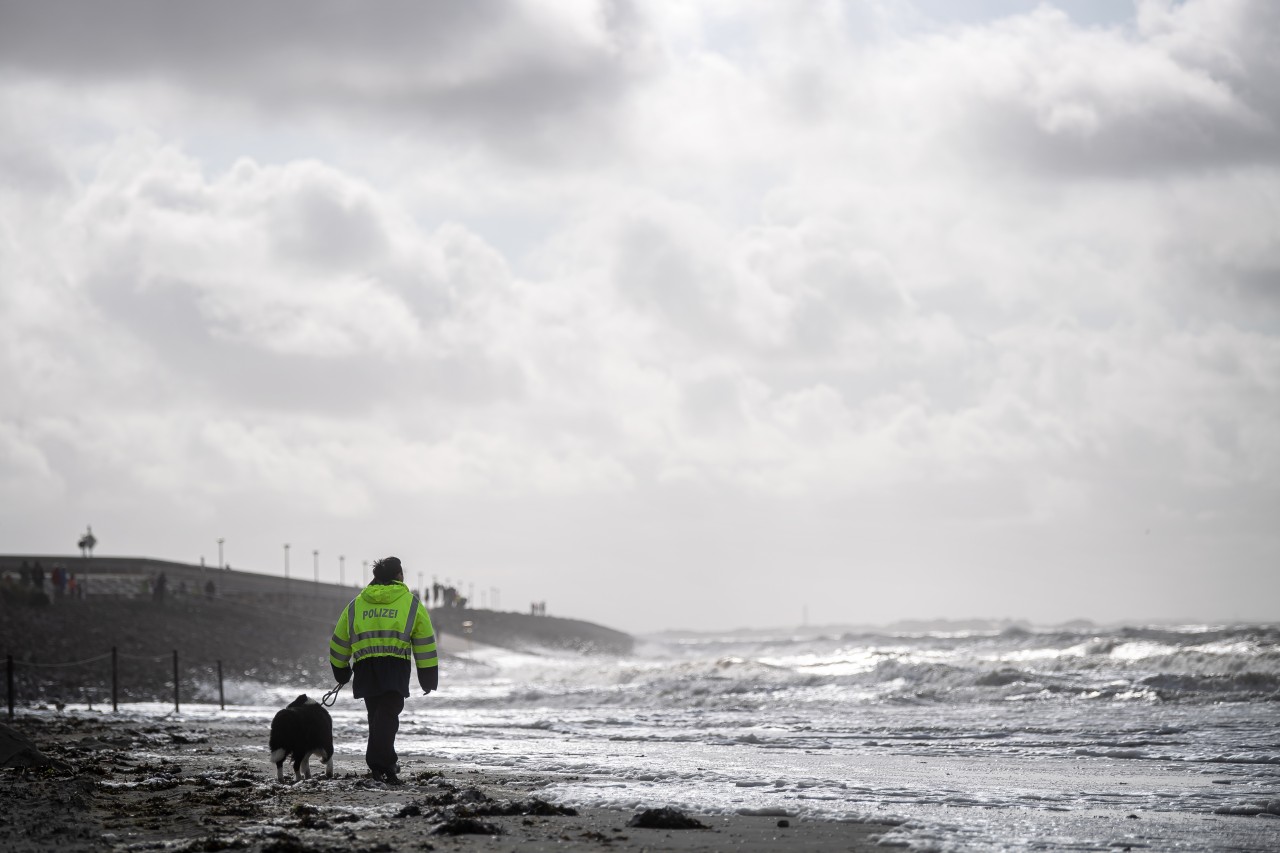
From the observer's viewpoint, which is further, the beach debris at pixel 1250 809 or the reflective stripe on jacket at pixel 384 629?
the reflective stripe on jacket at pixel 384 629

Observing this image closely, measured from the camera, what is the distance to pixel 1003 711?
58.3ft

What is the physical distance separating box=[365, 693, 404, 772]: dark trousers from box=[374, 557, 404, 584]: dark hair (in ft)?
2.92

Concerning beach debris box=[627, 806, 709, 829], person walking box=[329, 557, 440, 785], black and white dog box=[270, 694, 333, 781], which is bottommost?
beach debris box=[627, 806, 709, 829]

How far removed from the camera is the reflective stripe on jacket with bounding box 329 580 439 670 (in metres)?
9.98

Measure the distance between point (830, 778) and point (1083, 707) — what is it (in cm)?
987

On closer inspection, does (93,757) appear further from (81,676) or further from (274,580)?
(274,580)

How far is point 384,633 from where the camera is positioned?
9.98 metres

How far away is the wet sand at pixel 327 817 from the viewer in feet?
21.8

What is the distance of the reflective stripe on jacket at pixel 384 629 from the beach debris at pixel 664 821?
305 cm

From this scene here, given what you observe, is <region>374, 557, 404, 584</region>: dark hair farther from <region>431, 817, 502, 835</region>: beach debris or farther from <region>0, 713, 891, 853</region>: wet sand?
<region>431, 817, 502, 835</region>: beach debris

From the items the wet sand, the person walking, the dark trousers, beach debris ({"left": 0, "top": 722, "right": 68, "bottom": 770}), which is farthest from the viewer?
beach debris ({"left": 0, "top": 722, "right": 68, "bottom": 770})

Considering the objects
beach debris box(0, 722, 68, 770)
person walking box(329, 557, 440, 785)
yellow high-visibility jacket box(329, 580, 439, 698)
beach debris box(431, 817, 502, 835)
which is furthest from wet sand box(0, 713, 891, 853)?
yellow high-visibility jacket box(329, 580, 439, 698)

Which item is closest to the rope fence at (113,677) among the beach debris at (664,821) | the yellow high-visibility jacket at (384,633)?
the yellow high-visibility jacket at (384,633)

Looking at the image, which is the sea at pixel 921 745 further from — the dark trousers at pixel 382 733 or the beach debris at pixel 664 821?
the dark trousers at pixel 382 733
